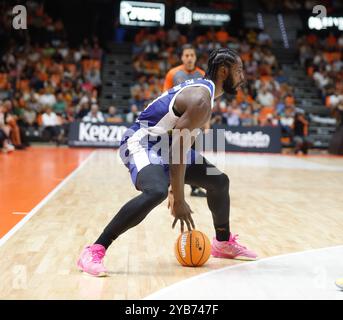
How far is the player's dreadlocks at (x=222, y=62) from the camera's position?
13.9 ft

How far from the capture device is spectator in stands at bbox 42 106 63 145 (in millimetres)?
20156

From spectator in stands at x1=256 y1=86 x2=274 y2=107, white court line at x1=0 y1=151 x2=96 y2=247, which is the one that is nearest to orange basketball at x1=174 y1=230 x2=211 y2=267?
white court line at x1=0 y1=151 x2=96 y2=247

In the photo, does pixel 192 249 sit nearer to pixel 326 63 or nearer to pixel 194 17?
pixel 326 63

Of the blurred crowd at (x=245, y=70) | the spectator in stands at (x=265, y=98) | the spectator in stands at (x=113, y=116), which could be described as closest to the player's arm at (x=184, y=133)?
the blurred crowd at (x=245, y=70)

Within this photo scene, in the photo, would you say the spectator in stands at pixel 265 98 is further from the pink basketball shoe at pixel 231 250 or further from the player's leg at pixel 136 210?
the player's leg at pixel 136 210

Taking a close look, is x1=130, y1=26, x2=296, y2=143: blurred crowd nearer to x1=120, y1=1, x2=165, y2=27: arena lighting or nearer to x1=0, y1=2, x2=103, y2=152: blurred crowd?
x1=120, y1=1, x2=165, y2=27: arena lighting

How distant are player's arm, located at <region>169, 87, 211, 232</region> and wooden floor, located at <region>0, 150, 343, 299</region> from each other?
0.49 m

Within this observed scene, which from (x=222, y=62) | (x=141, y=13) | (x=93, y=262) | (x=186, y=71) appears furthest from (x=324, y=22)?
(x=93, y=262)

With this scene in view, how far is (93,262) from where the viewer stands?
4.05 meters

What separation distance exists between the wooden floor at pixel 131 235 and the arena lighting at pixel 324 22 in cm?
1924
